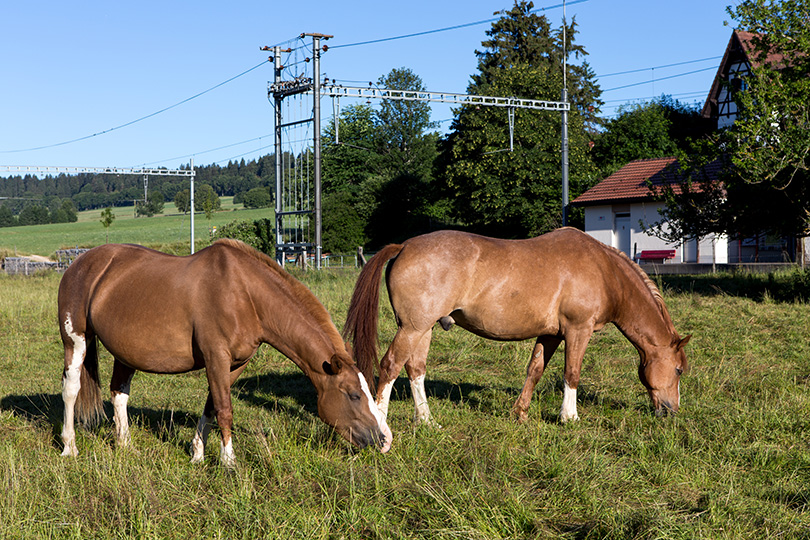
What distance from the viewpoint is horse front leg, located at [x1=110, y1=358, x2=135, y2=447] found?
17.6 feet

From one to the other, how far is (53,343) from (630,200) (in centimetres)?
2799

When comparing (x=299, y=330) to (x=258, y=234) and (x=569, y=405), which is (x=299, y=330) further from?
(x=258, y=234)

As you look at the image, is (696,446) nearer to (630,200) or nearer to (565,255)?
(565,255)

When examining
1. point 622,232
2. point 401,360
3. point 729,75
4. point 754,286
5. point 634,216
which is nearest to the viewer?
point 401,360

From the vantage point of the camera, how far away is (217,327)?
4.86 metres

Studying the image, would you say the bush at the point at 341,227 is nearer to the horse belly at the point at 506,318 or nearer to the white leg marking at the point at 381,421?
the horse belly at the point at 506,318

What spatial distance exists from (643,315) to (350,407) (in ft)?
10.4

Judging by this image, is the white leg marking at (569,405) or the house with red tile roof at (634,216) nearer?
the white leg marking at (569,405)

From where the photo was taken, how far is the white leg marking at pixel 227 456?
460cm

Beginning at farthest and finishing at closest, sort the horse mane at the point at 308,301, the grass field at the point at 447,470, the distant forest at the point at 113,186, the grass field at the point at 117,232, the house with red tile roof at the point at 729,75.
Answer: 1. the distant forest at the point at 113,186
2. the grass field at the point at 117,232
3. the house with red tile roof at the point at 729,75
4. the horse mane at the point at 308,301
5. the grass field at the point at 447,470

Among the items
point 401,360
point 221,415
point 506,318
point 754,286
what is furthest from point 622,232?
point 221,415

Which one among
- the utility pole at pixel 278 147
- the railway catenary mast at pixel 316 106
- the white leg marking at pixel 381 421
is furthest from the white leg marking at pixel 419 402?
the utility pole at pixel 278 147

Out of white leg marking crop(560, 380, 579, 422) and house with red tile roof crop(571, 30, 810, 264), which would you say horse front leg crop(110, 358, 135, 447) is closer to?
white leg marking crop(560, 380, 579, 422)

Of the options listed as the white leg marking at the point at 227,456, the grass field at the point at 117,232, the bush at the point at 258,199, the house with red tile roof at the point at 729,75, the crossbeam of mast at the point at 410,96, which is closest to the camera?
the white leg marking at the point at 227,456
